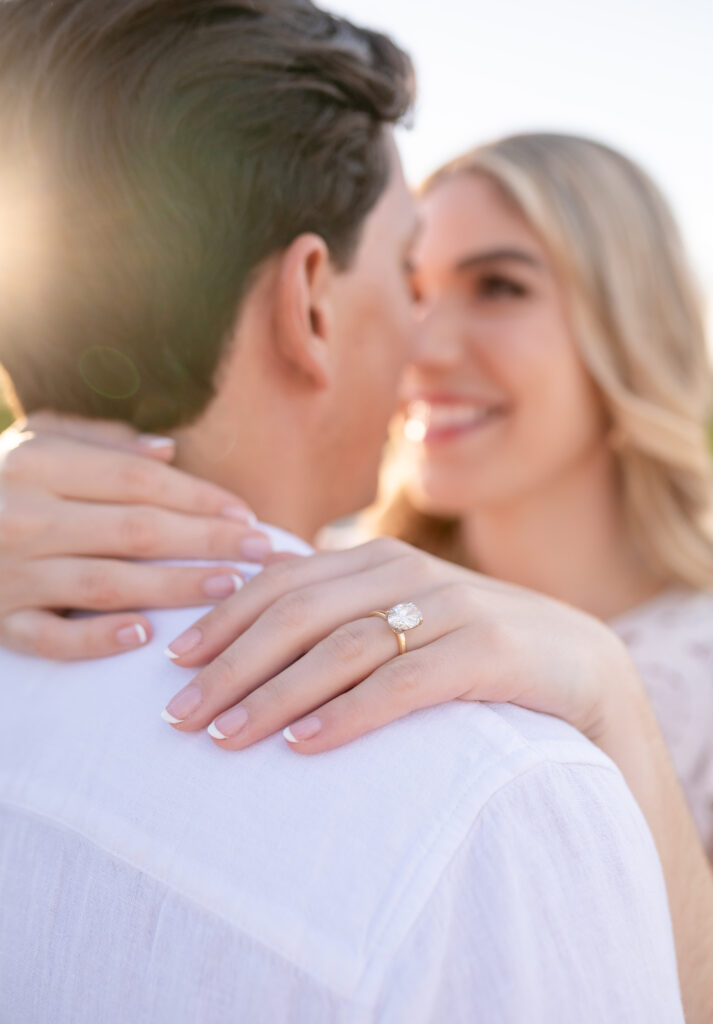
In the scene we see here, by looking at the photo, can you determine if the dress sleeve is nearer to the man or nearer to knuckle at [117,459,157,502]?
the man

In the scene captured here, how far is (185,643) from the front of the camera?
1106mm

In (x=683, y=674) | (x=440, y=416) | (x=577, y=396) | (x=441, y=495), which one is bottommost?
(x=683, y=674)

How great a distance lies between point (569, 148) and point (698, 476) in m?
1.39

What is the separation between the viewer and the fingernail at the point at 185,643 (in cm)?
111

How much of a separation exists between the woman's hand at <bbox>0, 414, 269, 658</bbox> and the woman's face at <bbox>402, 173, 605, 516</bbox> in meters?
1.96

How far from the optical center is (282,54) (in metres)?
1.40

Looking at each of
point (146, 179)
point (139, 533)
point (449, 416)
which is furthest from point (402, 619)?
point (449, 416)

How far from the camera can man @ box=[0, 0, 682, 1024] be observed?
90cm

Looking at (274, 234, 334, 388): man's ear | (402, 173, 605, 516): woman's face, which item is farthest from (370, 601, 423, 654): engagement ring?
(402, 173, 605, 516): woman's face

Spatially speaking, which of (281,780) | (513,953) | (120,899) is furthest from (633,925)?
(120,899)

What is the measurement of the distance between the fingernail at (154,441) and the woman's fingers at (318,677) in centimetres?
49

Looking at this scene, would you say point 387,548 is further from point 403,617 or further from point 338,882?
point 338,882

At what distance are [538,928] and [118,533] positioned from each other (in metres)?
0.81

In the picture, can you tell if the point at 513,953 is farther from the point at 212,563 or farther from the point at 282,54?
the point at 282,54
